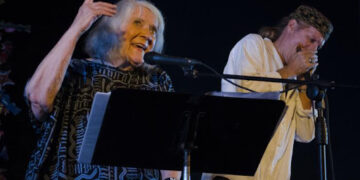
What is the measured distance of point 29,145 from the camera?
9.23ft

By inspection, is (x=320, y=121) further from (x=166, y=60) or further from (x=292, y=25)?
(x=292, y=25)

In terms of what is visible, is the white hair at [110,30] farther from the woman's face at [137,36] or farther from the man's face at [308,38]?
the man's face at [308,38]

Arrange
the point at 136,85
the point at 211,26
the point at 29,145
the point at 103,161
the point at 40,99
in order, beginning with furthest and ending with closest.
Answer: the point at 211,26 < the point at 29,145 < the point at 136,85 < the point at 40,99 < the point at 103,161

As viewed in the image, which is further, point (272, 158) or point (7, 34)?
point (7, 34)

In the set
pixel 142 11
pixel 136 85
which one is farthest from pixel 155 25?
pixel 136 85

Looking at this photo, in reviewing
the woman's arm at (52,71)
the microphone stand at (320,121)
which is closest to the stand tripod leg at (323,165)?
the microphone stand at (320,121)

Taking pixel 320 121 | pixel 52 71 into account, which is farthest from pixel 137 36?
pixel 320 121

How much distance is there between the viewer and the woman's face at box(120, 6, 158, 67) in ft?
8.29

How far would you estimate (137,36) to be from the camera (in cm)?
255

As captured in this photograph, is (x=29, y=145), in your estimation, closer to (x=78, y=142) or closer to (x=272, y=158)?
(x=78, y=142)

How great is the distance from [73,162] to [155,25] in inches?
34.1

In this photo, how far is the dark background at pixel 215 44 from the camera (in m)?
2.88

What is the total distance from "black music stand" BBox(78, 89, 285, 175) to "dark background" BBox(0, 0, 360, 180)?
3.73 ft

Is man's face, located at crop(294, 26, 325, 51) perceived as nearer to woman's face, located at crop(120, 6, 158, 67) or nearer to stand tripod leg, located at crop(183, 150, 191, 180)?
woman's face, located at crop(120, 6, 158, 67)
